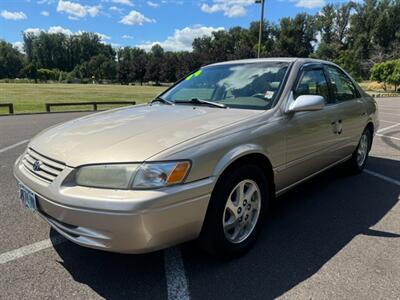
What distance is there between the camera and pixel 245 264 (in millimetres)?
2857

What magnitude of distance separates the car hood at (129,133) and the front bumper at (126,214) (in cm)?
22

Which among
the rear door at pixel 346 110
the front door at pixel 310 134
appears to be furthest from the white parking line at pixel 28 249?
the rear door at pixel 346 110

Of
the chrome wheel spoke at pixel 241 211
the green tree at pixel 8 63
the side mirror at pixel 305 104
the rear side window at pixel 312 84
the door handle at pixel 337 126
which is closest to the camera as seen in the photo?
the chrome wheel spoke at pixel 241 211

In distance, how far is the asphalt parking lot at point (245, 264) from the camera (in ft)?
8.20

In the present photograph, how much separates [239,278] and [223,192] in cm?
66

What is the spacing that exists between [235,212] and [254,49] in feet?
291

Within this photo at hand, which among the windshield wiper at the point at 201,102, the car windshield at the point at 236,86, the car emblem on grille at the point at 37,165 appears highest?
the car windshield at the point at 236,86

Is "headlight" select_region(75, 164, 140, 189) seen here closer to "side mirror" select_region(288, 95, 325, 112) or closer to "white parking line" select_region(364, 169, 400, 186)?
"side mirror" select_region(288, 95, 325, 112)

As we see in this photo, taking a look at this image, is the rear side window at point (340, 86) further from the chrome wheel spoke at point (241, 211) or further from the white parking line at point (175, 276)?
the white parking line at point (175, 276)

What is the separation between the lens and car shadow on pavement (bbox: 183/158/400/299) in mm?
2586

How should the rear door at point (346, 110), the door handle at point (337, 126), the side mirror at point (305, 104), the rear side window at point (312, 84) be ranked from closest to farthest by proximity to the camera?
the side mirror at point (305, 104) < the rear side window at point (312, 84) < the door handle at point (337, 126) < the rear door at point (346, 110)

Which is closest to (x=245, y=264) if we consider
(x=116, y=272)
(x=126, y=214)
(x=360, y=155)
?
(x=116, y=272)

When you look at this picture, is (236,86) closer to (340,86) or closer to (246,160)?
(246,160)

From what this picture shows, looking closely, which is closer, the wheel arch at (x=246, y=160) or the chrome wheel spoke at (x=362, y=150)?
the wheel arch at (x=246, y=160)
